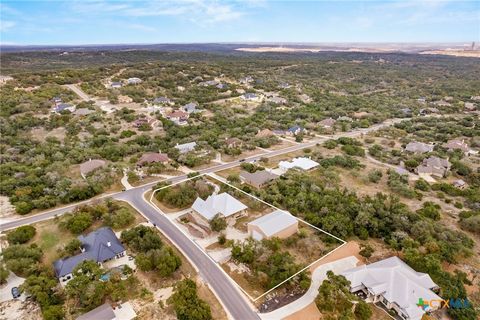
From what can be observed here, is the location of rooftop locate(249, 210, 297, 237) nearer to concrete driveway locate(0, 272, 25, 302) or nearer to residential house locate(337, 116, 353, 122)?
concrete driveway locate(0, 272, 25, 302)

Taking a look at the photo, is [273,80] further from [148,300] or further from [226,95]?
[148,300]

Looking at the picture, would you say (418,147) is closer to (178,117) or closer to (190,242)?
(190,242)

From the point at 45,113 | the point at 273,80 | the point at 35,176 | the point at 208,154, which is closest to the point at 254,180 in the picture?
the point at 208,154

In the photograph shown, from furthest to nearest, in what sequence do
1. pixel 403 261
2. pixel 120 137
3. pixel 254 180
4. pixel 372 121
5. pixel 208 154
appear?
pixel 372 121
pixel 120 137
pixel 208 154
pixel 254 180
pixel 403 261

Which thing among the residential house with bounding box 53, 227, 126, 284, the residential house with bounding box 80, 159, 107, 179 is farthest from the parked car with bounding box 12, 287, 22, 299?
the residential house with bounding box 80, 159, 107, 179

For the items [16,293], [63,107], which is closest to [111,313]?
[16,293]
